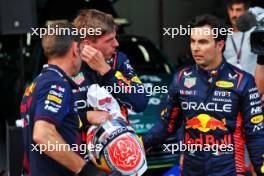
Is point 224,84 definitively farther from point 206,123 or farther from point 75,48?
point 75,48

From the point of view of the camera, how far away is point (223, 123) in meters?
3.18

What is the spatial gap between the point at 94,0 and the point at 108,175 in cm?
645

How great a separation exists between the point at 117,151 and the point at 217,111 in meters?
0.79

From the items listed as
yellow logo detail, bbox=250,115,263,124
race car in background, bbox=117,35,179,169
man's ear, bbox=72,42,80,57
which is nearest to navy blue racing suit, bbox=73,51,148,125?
man's ear, bbox=72,42,80,57

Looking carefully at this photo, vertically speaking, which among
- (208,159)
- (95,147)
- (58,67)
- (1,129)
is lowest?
(1,129)

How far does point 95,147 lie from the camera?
9.00 feet

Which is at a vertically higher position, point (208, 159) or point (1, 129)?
point (208, 159)

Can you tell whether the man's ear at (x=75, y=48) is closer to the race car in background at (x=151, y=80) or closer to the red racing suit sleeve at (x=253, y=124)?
the red racing suit sleeve at (x=253, y=124)

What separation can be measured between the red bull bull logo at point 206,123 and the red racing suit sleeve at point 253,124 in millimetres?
136

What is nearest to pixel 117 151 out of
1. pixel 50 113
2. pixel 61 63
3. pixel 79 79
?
pixel 50 113

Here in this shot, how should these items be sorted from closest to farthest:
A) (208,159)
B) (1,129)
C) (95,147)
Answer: (95,147)
(208,159)
(1,129)

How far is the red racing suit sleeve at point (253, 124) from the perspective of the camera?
316 centimetres

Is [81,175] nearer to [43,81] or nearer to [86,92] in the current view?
[43,81]

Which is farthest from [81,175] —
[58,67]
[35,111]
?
[58,67]
